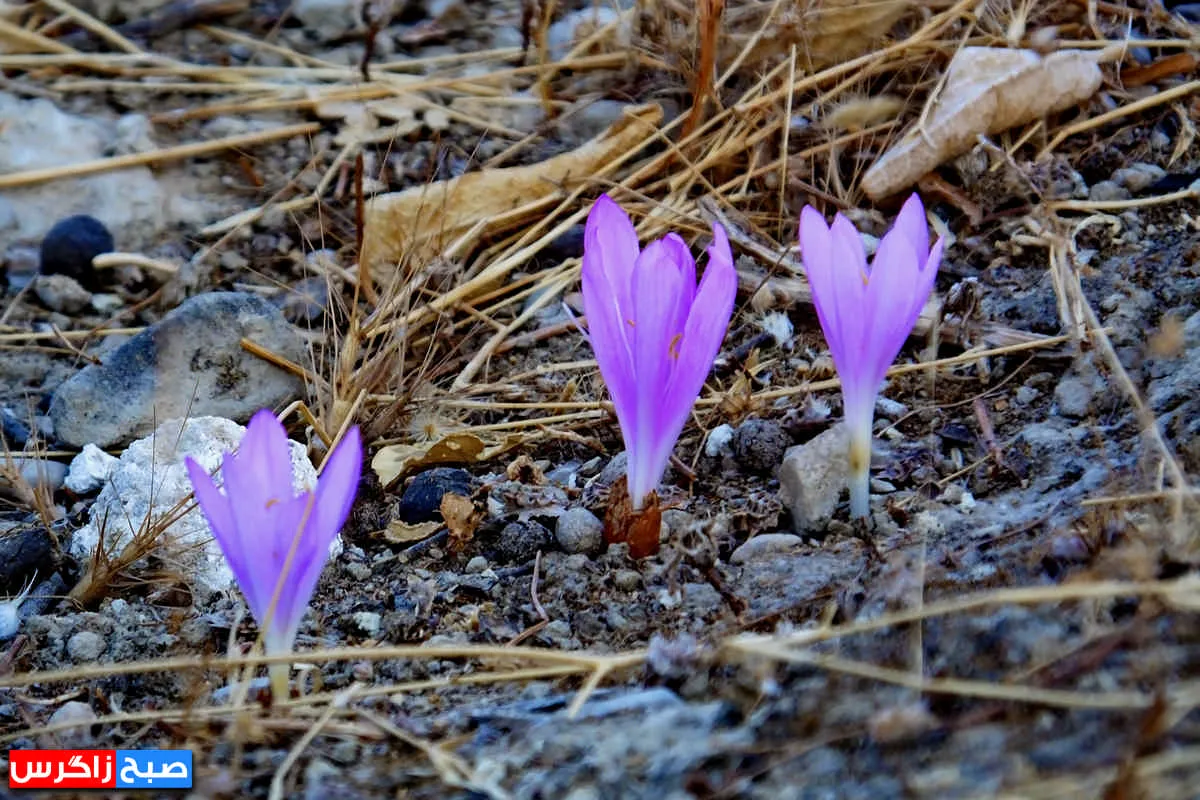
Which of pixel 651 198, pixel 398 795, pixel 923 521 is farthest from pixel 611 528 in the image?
pixel 651 198

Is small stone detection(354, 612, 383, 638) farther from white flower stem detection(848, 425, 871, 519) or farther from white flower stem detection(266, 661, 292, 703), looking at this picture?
white flower stem detection(848, 425, 871, 519)

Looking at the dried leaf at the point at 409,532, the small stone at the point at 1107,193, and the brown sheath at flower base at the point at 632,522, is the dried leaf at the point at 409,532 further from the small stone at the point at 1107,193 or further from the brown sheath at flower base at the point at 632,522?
the small stone at the point at 1107,193

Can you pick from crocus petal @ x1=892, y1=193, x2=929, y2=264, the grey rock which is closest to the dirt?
the grey rock

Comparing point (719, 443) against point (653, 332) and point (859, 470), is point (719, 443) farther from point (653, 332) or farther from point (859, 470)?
point (653, 332)

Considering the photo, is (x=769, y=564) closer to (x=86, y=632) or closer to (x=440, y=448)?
(x=440, y=448)

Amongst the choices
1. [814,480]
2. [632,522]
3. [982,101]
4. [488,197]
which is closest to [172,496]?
[632,522]

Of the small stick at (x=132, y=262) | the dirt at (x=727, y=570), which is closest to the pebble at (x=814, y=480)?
the dirt at (x=727, y=570)
